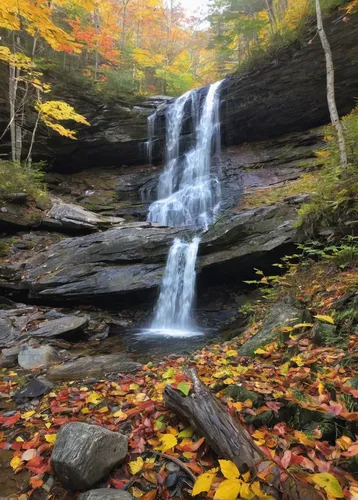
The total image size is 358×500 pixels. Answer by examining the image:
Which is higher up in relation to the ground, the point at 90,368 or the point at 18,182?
the point at 18,182

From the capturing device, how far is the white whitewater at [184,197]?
8594mm

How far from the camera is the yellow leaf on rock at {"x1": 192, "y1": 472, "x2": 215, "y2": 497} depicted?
1.72m

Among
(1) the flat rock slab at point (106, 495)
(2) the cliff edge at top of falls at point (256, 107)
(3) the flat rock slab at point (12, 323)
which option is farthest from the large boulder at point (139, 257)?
(2) the cliff edge at top of falls at point (256, 107)

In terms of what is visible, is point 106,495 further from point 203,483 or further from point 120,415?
point 120,415

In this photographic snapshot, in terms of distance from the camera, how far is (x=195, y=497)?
73.1 inches

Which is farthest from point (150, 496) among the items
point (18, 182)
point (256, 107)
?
point (256, 107)

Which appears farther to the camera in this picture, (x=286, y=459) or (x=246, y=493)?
(x=286, y=459)

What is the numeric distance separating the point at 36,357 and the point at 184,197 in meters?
9.54

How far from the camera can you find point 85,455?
2.10 meters

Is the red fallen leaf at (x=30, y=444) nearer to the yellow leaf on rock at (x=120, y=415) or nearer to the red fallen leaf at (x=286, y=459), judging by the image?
the yellow leaf on rock at (x=120, y=415)

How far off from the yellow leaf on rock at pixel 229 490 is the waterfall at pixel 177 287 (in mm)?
6826

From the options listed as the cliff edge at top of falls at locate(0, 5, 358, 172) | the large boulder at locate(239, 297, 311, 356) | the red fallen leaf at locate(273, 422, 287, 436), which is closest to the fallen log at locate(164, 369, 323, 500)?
the red fallen leaf at locate(273, 422, 287, 436)

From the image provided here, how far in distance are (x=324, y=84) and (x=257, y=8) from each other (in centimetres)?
996

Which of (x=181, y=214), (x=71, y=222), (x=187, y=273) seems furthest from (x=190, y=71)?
(x=187, y=273)
